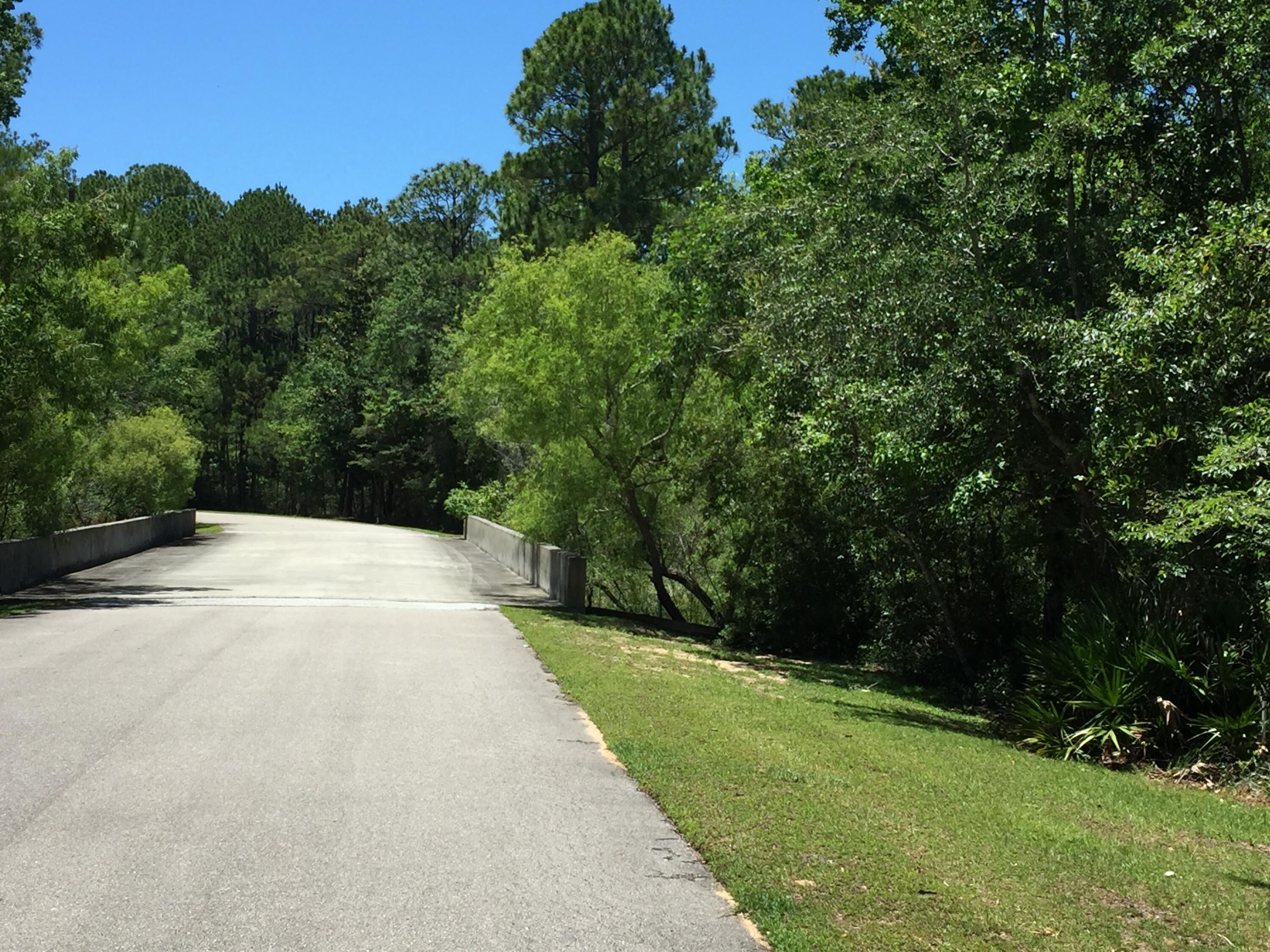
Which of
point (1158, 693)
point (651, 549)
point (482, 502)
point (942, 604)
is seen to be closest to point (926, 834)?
point (1158, 693)

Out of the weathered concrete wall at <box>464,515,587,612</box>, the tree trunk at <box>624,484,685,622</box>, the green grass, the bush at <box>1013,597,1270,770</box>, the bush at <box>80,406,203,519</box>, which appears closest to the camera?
the green grass

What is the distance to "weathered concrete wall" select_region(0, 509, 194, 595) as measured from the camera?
22094mm

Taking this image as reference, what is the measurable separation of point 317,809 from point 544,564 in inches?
801

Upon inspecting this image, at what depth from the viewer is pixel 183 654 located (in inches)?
544

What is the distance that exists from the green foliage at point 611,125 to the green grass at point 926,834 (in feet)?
105

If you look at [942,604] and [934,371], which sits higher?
[934,371]

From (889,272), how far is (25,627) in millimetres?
12519

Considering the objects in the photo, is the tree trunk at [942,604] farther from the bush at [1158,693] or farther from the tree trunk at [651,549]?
the tree trunk at [651,549]

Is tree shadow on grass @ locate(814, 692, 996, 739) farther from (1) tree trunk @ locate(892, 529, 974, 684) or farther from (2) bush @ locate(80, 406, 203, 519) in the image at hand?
(2) bush @ locate(80, 406, 203, 519)

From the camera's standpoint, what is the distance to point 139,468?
3766 cm

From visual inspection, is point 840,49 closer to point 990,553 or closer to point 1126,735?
point 990,553

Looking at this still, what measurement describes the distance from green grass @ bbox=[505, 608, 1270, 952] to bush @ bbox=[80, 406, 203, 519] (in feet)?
89.9

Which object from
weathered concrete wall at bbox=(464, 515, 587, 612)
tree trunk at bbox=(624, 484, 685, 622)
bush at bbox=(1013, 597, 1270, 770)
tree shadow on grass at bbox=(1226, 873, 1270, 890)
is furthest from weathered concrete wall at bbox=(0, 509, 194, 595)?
tree shadow on grass at bbox=(1226, 873, 1270, 890)

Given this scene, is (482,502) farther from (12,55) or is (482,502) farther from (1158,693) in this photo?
(1158,693)
